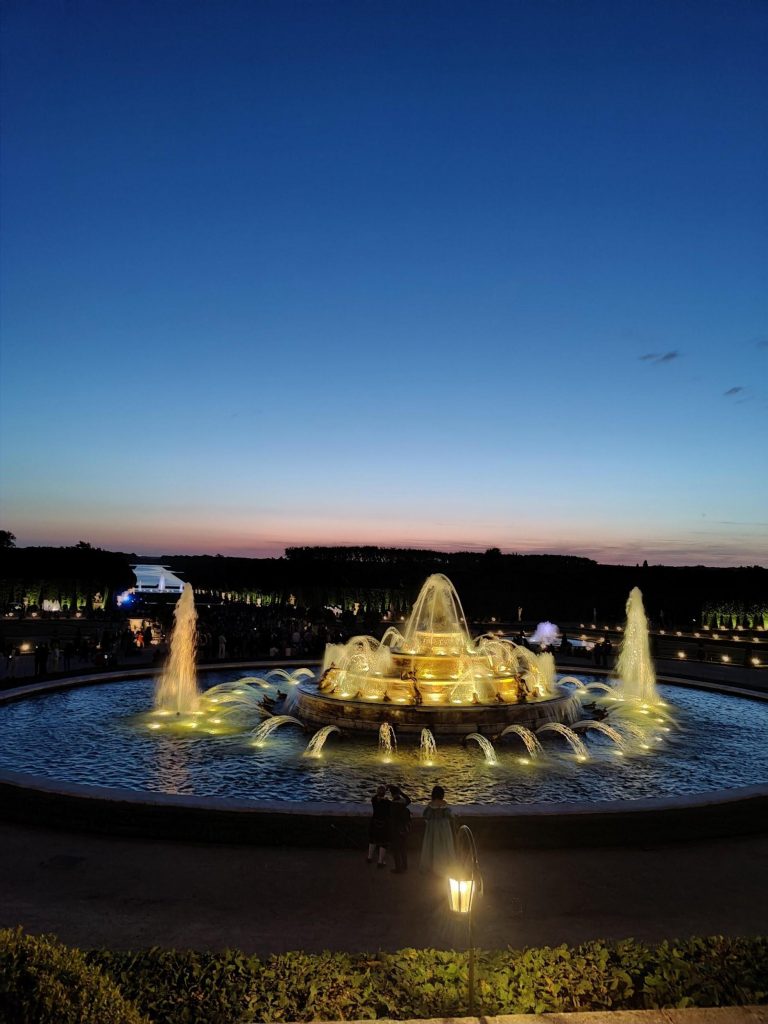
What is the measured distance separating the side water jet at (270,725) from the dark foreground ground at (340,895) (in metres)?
7.71

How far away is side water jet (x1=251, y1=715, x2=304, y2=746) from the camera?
58.6 feet

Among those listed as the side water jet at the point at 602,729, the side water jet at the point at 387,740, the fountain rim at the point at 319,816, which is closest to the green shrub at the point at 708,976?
the fountain rim at the point at 319,816

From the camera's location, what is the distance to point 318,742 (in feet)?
55.8

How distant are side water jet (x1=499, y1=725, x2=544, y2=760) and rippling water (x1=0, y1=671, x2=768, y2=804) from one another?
19 cm

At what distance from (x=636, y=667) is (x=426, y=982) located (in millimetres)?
23938

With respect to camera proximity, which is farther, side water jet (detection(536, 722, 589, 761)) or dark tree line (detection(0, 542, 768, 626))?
dark tree line (detection(0, 542, 768, 626))

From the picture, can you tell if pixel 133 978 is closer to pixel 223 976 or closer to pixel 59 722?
pixel 223 976

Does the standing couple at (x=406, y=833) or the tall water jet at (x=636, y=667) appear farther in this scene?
the tall water jet at (x=636, y=667)

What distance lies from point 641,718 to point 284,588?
105988mm

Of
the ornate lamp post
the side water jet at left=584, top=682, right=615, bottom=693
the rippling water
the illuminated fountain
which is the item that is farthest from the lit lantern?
the side water jet at left=584, top=682, right=615, bottom=693

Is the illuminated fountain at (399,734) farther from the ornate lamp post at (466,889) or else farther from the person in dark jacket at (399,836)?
the ornate lamp post at (466,889)

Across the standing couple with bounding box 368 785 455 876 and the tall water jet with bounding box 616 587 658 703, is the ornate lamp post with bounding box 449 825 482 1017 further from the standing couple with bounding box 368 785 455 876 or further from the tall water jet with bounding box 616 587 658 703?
the tall water jet with bounding box 616 587 658 703

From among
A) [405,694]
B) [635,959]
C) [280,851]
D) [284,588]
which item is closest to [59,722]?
[405,694]

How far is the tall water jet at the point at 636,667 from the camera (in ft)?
84.1
